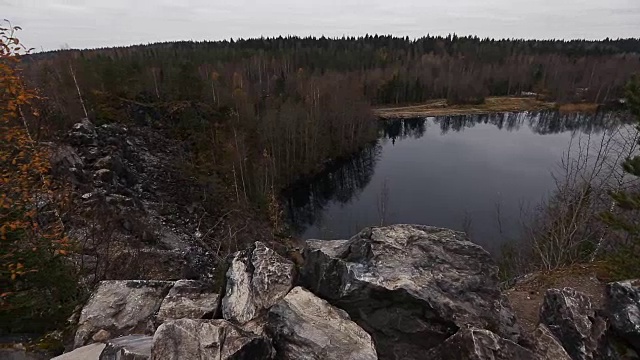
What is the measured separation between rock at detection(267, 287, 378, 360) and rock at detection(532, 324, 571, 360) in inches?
104

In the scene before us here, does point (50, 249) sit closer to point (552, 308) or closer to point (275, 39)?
point (552, 308)

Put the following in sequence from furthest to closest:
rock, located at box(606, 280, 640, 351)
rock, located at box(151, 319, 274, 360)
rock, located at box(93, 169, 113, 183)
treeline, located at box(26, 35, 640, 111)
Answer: treeline, located at box(26, 35, 640, 111)
rock, located at box(93, 169, 113, 183)
rock, located at box(606, 280, 640, 351)
rock, located at box(151, 319, 274, 360)

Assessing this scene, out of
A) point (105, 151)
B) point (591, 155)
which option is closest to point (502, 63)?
point (591, 155)

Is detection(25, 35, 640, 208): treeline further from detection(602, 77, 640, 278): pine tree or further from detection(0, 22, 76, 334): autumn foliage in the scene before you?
detection(602, 77, 640, 278): pine tree

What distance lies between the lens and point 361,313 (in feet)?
20.1

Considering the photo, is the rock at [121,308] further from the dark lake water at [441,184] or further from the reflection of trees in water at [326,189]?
the reflection of trees in water at [326,189]

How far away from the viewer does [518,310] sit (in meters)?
8.69

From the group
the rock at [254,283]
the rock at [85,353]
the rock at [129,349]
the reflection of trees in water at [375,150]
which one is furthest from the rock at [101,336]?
the reflection of trees in water at [375,150]

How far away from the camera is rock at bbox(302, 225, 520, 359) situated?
5.98m

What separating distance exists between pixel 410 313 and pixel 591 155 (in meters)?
38.7

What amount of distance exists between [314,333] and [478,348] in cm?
216

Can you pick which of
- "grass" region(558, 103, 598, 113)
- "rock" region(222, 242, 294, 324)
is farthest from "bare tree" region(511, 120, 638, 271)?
"grass" region(558, 103, 598, 113)

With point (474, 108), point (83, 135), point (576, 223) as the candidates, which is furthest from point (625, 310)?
point (474, 108)

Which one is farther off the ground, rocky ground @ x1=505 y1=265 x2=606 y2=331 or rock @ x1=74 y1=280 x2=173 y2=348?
rock @ x1=74 y1=280 x2=173 y2=348
